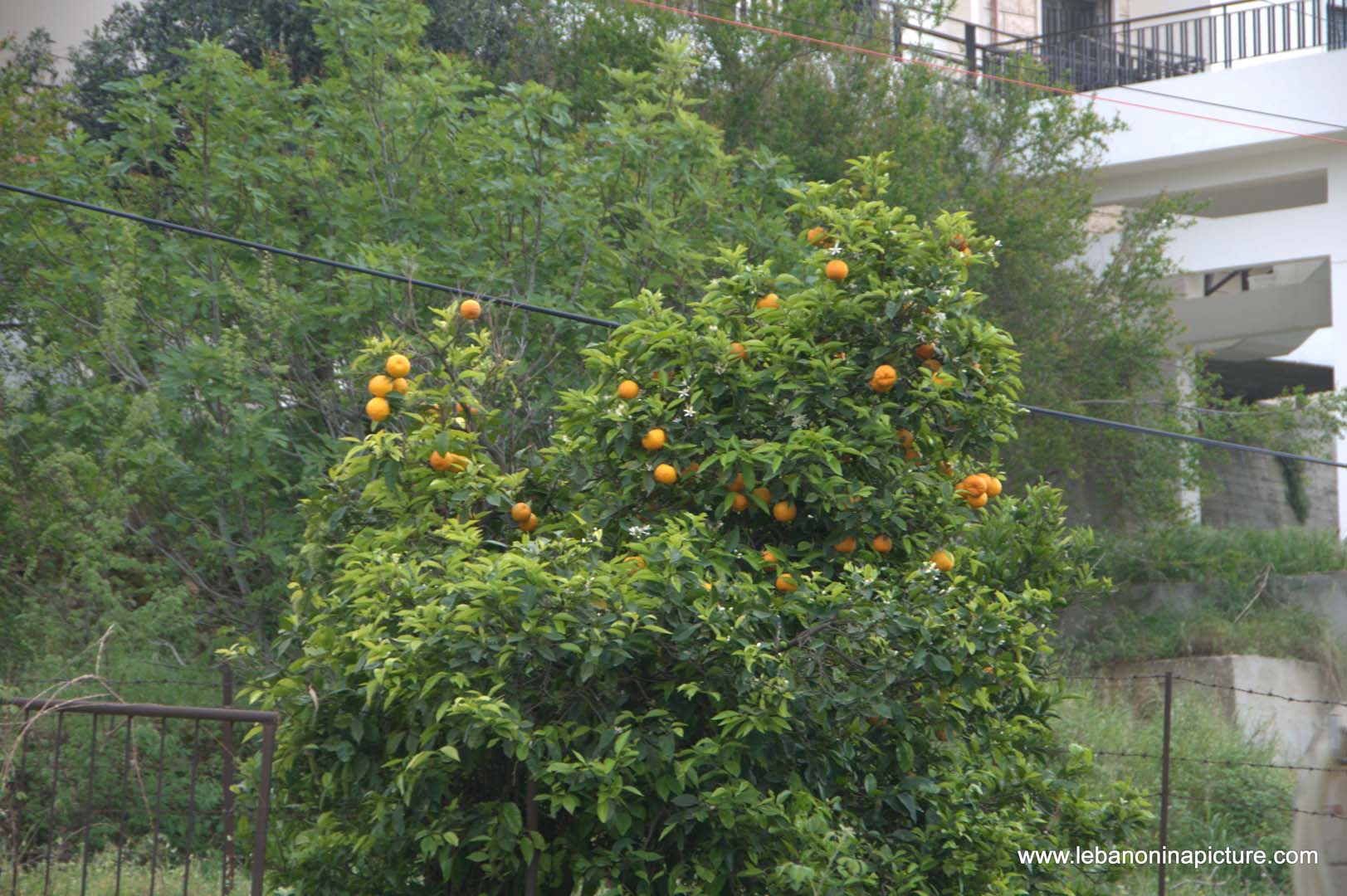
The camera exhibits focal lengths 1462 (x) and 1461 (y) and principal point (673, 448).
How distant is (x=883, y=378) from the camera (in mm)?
4773

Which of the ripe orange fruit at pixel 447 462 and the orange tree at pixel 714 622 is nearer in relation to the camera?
the orange tree at pixel 714 622

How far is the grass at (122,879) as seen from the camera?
23.4 ft

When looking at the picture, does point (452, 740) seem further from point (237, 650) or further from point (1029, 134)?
point (1029, 134)

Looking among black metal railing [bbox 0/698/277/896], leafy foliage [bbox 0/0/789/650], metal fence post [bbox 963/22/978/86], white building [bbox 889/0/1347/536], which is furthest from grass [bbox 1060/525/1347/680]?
black metal railing [bbox 0/698/277/896]

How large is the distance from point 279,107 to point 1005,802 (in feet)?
25.5

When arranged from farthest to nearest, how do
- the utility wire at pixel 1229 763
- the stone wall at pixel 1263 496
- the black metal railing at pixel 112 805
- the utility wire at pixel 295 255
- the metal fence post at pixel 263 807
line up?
the stone wall at pixel 1263 496 < the utility wire at pixel 1229 763 < the black metal railing at pixel 112 805 < the utility wire at pixel 295 255 < the metal fence post at pixel 263 807

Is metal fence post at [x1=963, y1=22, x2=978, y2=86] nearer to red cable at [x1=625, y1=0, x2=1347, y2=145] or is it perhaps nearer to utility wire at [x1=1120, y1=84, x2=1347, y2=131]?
red cable at [x1=625, y1=0, x2=1347, y2=145]

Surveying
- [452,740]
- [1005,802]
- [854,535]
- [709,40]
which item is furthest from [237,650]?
[709,40]

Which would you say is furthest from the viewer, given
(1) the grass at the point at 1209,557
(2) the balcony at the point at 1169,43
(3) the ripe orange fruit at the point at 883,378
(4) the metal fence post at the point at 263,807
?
(2) the balcony at the point at 1169,43

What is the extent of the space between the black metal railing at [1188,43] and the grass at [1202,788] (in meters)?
8.83

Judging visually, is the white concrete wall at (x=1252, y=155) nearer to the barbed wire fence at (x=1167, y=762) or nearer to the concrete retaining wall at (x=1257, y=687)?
the concrete retaining wall at (x=1257, y=687)

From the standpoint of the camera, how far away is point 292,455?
32.6 feet

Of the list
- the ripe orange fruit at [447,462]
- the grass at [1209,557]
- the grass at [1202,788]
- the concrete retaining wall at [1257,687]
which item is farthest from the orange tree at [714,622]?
the grass at [1209,557]

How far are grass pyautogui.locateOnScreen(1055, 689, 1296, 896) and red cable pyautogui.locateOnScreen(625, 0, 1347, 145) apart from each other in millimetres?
6365
